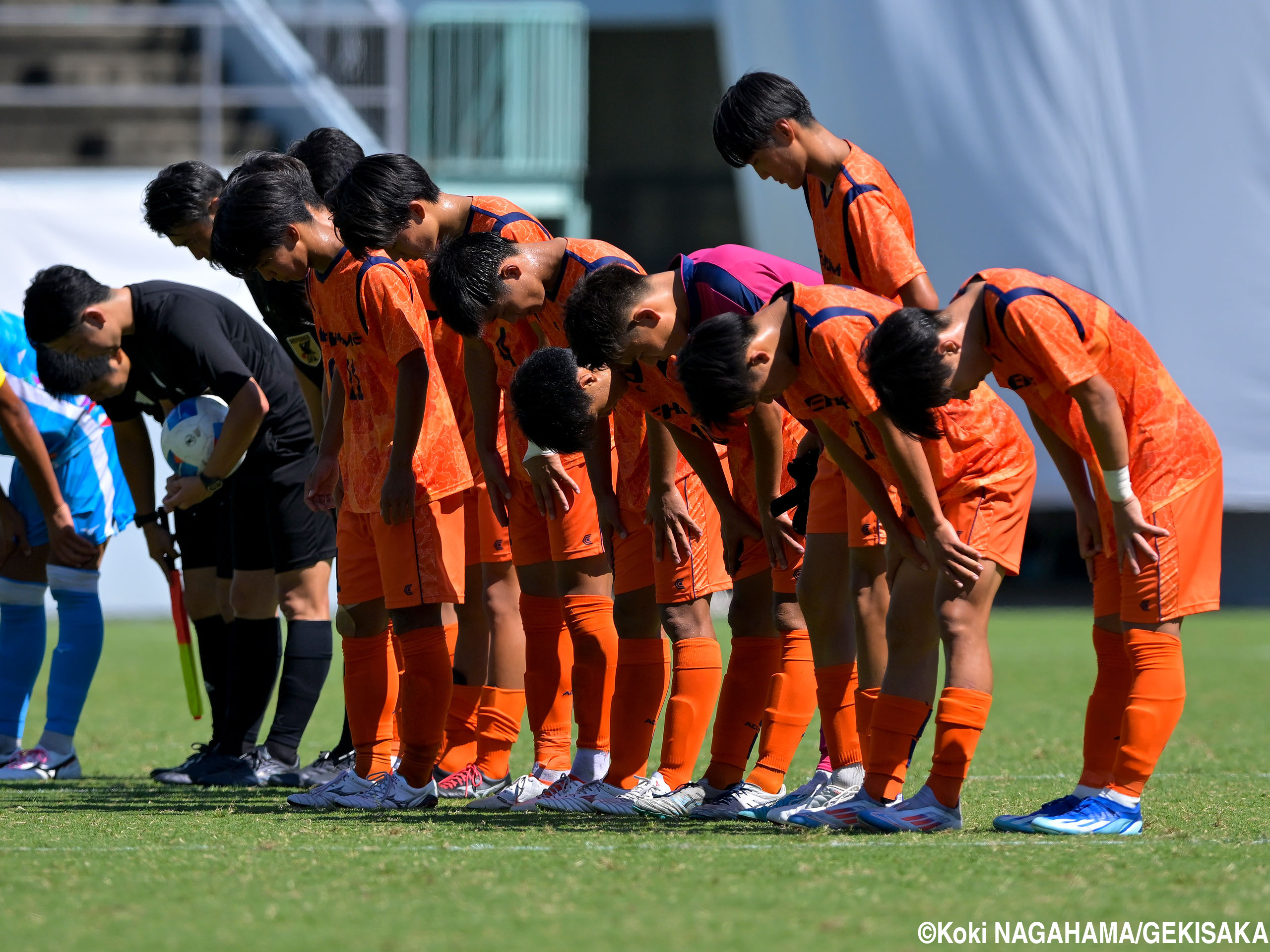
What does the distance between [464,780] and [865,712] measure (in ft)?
4.47

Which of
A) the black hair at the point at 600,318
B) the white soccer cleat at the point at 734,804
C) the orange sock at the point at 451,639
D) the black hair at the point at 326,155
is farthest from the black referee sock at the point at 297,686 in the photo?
the black hair at the point at 600,318

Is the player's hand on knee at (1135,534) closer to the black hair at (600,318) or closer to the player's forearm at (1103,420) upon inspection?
the player's forearm at (1103,420)

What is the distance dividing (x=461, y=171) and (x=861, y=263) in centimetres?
1276

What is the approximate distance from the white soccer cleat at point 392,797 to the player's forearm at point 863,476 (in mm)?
1555

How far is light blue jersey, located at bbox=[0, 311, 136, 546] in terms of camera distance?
5.91 metres

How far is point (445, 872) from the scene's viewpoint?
336cm

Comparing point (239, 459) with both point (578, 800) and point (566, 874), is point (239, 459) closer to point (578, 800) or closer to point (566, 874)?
point (578, 800)

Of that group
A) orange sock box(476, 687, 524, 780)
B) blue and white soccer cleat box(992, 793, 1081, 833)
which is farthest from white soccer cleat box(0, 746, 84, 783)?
blue and white soccer cleat box(992, 793, 1081, 833)

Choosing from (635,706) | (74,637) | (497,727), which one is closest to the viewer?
(635,706)

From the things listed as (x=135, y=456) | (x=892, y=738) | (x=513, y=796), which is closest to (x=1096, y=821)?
(x=892, y=738)

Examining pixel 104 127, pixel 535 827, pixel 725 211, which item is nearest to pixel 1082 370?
pixel 535 827

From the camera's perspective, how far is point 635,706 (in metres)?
4.37

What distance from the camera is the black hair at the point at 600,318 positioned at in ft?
12.9

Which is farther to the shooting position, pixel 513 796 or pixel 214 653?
pixel 214 653
